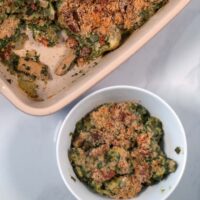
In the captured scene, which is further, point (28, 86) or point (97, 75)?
point (28, 86)

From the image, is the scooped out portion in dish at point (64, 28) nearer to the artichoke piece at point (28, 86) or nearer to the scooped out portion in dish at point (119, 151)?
the artichoke piece at point (28, 86)

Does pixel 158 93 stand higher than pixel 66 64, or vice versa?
pixel 66 64

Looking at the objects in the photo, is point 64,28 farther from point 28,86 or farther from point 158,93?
point 158,93

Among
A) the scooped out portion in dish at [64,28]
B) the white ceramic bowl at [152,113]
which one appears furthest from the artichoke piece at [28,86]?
the white ceramic bowl at [152,113]

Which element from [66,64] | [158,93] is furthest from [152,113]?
[66,64]

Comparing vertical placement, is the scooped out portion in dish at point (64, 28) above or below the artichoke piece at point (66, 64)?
above

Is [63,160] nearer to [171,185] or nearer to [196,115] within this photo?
[171,185]
